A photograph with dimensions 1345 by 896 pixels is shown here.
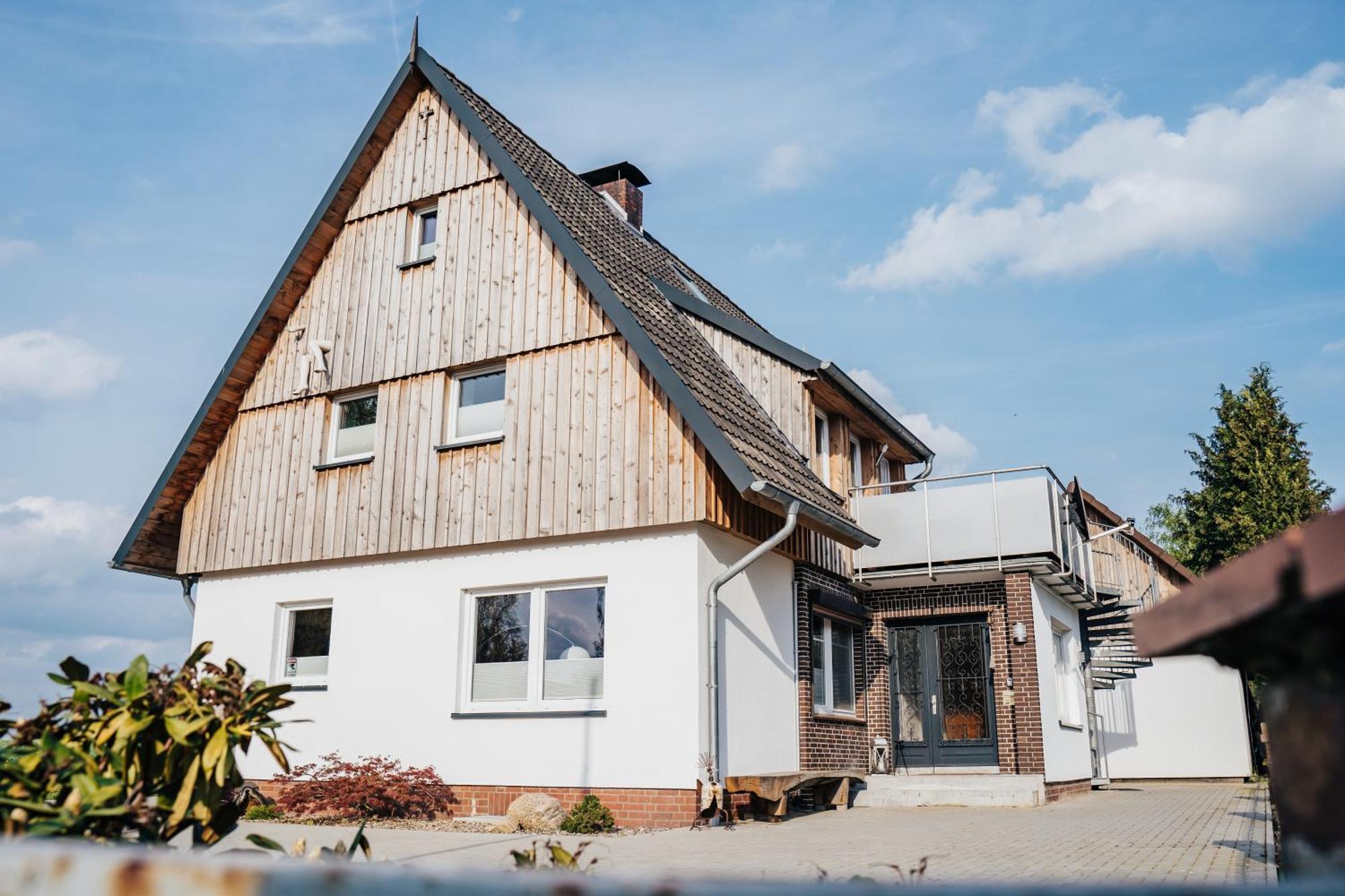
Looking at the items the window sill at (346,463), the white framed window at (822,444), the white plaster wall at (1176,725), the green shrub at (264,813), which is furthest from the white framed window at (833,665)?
the white plaster wall at (1176,725)

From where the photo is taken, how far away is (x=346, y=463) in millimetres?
14180

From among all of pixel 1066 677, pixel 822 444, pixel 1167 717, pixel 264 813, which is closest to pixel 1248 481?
pixel 1167 717

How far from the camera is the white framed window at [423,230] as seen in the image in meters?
14.8

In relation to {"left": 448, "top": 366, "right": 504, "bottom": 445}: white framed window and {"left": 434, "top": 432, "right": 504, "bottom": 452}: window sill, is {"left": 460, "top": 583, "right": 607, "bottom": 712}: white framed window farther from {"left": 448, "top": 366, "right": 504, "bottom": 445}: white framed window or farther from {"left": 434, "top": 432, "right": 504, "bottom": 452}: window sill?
{"left": 448, "top": 366, "right": 504, "bottom": 445}: white framed window

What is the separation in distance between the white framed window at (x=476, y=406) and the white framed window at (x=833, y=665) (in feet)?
16.2

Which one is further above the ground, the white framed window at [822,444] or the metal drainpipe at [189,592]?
the white framed window at [822,444]

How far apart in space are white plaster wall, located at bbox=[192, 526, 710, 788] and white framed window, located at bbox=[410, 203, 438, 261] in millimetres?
4281

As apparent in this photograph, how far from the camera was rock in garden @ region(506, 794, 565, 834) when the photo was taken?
414 inches

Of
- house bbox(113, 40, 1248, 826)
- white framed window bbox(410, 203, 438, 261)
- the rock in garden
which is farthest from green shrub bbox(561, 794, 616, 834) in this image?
white framed window bbox(410, 203, 438, 261)

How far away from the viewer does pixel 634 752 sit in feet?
37.0

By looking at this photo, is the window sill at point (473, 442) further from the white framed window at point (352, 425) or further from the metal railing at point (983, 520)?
the metal railing at point (983, 520)

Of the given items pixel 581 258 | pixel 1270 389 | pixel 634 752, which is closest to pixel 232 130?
pixel 581 258

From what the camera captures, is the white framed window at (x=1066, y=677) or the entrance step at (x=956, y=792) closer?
the entrance step at (x=956, y=792)

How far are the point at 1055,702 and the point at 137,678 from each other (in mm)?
14564
